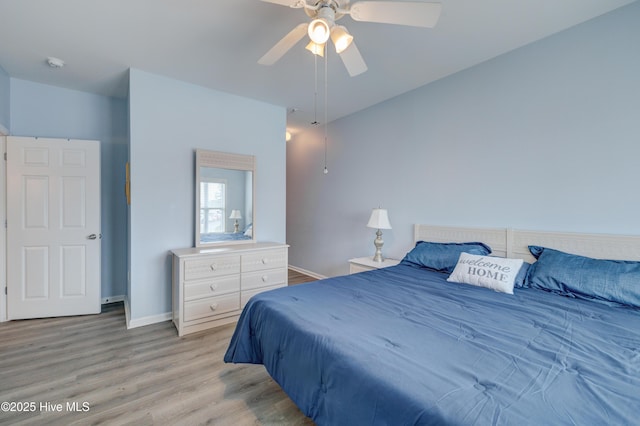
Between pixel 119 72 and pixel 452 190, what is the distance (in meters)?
3.77

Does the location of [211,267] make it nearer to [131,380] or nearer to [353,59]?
[131,380]

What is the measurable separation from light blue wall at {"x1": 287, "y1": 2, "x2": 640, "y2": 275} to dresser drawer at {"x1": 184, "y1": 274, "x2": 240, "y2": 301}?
181cm

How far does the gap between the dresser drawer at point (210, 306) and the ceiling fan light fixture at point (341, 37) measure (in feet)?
8.49

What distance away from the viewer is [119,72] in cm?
290

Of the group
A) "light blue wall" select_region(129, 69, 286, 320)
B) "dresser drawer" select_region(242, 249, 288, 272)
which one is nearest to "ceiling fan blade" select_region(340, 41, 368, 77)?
"light blue wall" select_region(129, 69, 286, 320)

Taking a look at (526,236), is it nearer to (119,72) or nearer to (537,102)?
(537,102)

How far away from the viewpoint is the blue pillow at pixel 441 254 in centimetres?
256

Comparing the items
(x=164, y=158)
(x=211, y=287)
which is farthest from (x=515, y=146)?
(x=164, y=158)

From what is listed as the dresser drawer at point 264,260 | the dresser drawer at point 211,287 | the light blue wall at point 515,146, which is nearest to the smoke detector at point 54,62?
the dresser drawer at point 211,287

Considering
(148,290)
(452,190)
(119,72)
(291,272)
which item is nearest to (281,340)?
(148,290)

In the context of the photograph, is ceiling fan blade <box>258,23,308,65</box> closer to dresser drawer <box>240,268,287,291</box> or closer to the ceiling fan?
the ceiling fan

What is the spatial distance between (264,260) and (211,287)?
2.13 feet

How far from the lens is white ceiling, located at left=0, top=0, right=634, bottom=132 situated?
2.00m

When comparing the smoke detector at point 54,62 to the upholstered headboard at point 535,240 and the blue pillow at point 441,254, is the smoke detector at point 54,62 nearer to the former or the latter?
the blue pillow at point 441,254
